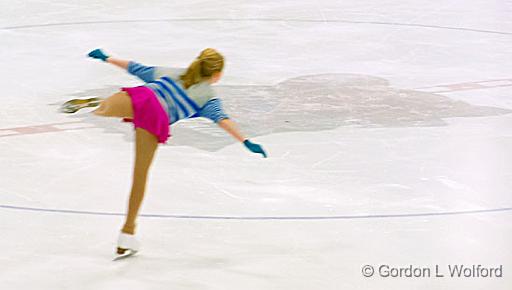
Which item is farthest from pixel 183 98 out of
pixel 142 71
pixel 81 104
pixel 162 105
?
pixel 81 104

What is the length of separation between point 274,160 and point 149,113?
194cm

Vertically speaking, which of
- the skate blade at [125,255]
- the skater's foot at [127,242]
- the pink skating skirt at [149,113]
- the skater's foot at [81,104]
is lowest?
the skate blade at [125,255]

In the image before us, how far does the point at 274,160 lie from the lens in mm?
6617

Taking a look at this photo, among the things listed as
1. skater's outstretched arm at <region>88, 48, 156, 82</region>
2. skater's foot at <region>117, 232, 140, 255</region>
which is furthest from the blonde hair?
skater's foot at <region>117, 232, 140, 255</region>

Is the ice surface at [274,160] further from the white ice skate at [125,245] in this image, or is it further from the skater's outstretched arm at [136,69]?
the skater's outstretched arm at [136,69]

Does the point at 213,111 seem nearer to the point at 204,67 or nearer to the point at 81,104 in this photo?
the point at 204,67

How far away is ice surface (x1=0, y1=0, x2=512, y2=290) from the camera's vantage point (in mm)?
4945

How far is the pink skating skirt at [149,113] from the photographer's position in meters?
4.77

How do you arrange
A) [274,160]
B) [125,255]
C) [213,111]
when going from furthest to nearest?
[274,160] → [125,255] → [213,111]

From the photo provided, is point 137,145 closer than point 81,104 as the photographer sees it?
Yes

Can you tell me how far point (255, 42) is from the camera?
10.2 metres

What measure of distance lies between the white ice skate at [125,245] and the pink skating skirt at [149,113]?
1.56 feet

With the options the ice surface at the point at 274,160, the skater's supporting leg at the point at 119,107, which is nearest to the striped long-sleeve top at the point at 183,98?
the skater's supporting leg at the point at 119,107

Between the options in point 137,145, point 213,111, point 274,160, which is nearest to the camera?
point 213,111
